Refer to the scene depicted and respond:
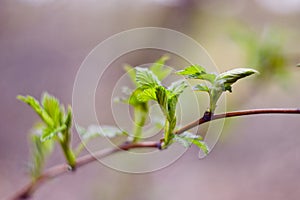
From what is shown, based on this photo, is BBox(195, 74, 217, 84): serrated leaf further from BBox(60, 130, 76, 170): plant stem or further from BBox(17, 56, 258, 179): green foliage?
BBox(60, 130, 76, 170): plant stem

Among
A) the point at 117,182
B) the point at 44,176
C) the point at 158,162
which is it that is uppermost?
the point at 44,176

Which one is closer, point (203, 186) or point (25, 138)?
point (203, 186)

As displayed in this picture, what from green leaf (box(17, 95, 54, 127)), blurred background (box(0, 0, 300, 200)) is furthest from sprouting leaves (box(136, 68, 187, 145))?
blurred background (box(0, 0, 300, 200))

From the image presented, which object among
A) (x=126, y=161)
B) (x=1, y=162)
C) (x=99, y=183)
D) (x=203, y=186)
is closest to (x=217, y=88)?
(x=126, y=161)

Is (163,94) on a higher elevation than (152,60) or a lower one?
higher

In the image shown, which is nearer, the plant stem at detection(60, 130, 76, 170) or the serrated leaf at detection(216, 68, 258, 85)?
the serrated leaf at detection(216, 68, 258, 85)

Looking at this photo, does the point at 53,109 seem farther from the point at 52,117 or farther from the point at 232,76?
the point at 232,76

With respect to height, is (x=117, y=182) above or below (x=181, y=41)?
below

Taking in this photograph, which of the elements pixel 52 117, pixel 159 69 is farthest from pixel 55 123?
pixel 159 69

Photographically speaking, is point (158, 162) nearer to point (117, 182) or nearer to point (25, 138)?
point (117, 182)
